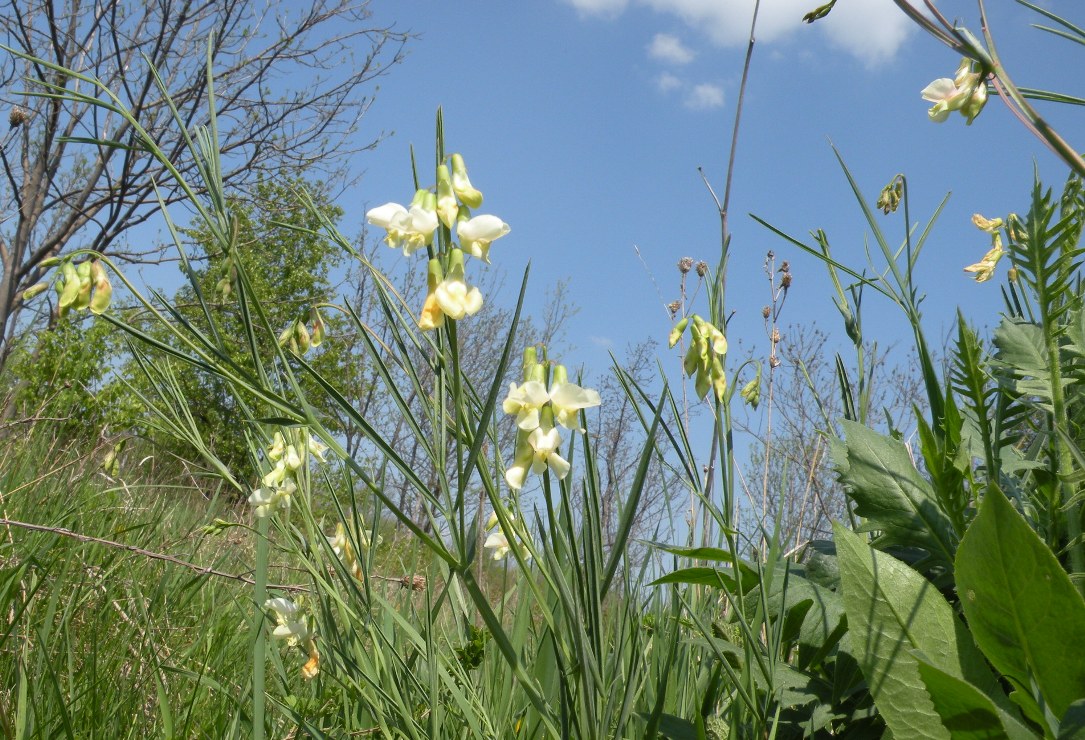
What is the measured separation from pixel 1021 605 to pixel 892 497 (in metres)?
0.23

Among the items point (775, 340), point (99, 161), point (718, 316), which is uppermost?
point (99, 161)

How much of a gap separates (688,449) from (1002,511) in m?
0.31

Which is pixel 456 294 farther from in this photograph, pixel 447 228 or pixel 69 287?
pixel 69 287

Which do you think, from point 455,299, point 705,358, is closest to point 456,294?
point 455,299

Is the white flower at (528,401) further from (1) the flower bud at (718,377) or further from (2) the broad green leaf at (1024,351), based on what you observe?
(2) the broad green leaf at (1024,351)

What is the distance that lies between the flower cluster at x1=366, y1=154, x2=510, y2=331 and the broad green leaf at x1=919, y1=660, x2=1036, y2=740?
0.56 meters

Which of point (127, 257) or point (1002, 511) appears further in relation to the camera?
point (127, 257)

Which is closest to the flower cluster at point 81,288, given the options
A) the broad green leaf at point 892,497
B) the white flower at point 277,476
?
the white flower at point 277,476

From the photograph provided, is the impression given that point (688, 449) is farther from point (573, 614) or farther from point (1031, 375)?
point (1031, 375)

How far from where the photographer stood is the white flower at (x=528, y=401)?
0.71 m

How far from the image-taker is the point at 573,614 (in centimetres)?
64

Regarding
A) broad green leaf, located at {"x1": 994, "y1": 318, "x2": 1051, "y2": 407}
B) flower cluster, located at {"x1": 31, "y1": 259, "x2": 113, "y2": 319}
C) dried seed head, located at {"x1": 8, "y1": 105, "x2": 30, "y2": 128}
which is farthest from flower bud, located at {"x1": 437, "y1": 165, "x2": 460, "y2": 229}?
dried seed head, located at {"x1": 8, "y1": 105, "x2": 30, "y2": 128}

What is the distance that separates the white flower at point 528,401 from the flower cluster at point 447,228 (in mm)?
84

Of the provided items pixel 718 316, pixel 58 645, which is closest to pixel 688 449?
pixel 718 316
